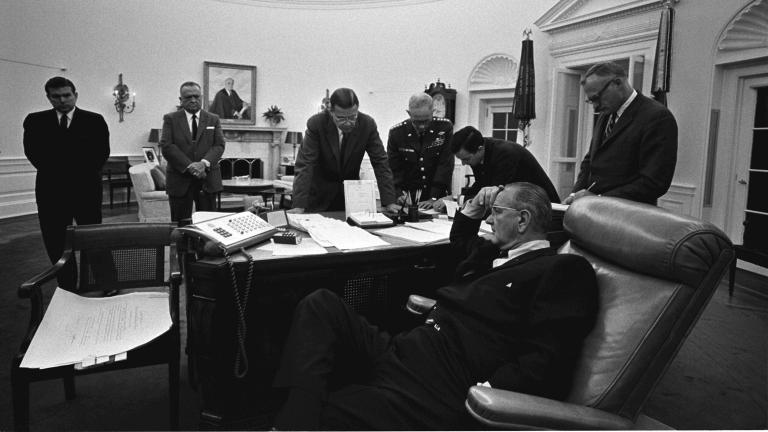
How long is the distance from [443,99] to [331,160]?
5.59m

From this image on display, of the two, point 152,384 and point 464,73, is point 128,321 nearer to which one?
point 152,384

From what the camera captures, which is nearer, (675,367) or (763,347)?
(675,367)

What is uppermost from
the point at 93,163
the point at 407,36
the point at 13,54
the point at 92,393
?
the point at 407,36

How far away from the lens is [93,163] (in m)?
3.85

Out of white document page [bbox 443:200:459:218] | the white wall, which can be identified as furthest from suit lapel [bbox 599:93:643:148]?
the white wall

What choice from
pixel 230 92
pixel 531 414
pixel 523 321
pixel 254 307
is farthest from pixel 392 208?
pixel 230 92

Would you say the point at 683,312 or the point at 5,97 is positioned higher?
the point at 5,97

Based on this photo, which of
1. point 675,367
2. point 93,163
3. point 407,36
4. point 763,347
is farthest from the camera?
point 407,36

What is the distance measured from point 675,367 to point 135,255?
284 centimetres

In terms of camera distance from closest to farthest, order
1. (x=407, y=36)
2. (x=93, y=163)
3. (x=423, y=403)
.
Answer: (x=423, y=403), (x=93, y=163), (x=407, y=36)

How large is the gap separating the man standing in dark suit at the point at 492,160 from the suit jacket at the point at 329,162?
499mm

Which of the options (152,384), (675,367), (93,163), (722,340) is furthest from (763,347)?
(93,163)

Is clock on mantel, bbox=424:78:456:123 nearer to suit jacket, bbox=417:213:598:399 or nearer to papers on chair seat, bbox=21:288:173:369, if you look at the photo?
papers on chair seat, bbox=21:288:173:369

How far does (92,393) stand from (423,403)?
1.77 m
